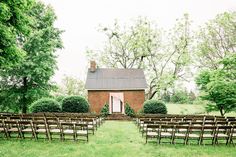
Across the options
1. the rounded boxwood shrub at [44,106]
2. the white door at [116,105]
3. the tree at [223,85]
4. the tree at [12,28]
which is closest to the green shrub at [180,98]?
the white door at [116,105]

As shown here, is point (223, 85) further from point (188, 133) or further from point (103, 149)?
point (103, 149)

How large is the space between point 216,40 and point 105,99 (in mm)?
15254

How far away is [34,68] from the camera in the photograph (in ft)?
97.9

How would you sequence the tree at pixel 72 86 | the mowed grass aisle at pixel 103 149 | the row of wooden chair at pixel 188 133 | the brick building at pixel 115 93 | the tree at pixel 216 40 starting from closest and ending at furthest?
the mowed grass aisle at pixel 103 149
the row of wooden chair at pixel 188 133
the brick building at pixel 115 93
the tree at pixel 216 40
the tree at pixel 72 86

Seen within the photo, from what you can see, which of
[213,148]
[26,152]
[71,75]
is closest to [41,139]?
[26,152]

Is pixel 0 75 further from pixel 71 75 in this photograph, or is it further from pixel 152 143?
pixel 71 75

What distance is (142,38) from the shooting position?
1587 inches

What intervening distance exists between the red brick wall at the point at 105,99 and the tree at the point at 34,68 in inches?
185

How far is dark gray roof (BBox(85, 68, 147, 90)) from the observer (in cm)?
3506

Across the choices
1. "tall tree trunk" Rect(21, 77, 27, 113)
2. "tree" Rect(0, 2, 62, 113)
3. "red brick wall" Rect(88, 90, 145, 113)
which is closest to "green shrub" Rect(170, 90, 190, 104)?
"red brick wall" Rect(88, 90, 145, 113)

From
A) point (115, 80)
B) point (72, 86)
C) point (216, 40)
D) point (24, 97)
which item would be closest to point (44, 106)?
point (24, 97)

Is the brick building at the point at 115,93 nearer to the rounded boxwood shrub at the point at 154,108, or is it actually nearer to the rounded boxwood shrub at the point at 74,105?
the rounded boxwood shrub at the point at 154,108

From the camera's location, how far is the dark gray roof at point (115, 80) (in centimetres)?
3506

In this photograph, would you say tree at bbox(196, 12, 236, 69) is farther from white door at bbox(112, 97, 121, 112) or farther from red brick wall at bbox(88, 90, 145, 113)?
white door at bbox(112, 97, 121, 112)
